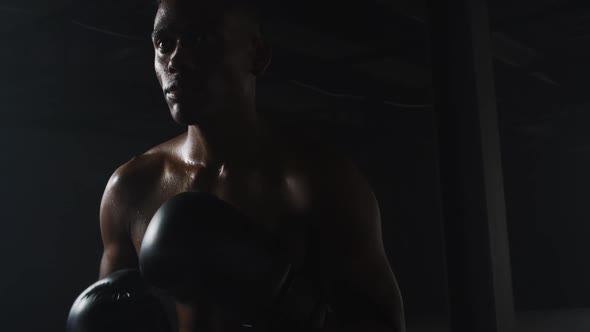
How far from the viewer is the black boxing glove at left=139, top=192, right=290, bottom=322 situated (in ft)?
4.03

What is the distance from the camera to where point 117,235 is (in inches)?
62.7

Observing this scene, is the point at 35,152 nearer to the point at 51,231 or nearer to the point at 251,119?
the point at 51,231

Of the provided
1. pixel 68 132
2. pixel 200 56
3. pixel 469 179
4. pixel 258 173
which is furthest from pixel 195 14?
pixel 68 132

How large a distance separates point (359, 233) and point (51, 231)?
6.53 m

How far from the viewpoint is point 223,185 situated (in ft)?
4.88

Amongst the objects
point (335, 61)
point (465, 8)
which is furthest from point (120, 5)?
point (465, 8)

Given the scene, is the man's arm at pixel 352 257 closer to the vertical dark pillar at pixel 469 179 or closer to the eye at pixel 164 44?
the eye at pixel 164 44

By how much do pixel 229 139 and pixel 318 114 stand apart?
6.69 metres

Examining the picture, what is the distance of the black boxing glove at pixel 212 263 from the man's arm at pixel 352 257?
127 mm

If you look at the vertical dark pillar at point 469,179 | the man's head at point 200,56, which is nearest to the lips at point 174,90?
the man's head at point 200,56

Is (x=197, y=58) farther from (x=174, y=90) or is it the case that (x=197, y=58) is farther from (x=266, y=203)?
(x=266, y=203)

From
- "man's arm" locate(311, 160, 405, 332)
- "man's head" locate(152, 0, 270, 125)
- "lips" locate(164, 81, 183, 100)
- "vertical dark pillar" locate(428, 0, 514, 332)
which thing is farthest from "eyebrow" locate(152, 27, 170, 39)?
"vertical dark pillar" locate(428, 0, 514, 332)

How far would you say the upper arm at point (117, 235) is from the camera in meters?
1.59

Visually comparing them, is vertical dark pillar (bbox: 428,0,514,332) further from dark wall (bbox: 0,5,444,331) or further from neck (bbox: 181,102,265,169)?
dark wall (bbox: 0,5,444,331)
